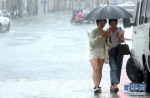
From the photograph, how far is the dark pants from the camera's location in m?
11.3

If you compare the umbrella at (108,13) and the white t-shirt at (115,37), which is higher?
the umbrella at (108,13)

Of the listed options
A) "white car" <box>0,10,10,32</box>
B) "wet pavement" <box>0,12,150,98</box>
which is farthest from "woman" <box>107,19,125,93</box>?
"white car" <box>0,10,10,32</box>

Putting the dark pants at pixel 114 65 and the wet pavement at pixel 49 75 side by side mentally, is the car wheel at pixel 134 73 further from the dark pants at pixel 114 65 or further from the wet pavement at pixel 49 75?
the dark pants at pixel 114 65

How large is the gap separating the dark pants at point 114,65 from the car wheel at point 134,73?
0.99 m

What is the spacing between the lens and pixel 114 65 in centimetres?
1134

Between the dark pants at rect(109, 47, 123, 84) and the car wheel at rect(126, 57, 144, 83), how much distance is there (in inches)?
39.1

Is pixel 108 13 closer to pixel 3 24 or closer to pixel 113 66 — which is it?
pixel 113 66

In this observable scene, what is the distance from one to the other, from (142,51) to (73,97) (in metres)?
1.64

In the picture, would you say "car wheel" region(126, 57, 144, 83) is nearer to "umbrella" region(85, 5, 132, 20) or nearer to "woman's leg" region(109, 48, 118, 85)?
"woman's leg" region(109, 48, 118, 85)

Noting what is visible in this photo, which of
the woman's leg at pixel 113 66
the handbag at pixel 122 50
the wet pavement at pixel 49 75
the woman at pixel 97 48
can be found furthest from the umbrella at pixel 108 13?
the wet pavement at pixel 49 75

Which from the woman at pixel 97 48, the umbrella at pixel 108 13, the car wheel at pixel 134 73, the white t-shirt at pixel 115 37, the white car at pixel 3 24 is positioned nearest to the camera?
the umbrella at pixel 108 13

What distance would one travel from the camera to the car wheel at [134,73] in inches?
489

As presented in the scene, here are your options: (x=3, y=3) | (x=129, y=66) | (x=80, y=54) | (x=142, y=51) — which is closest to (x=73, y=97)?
(x=142, y=51)

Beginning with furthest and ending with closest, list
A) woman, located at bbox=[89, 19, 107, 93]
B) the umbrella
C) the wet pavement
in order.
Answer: the wet pavement, woman, located at bbox=[89, 19, 107, 93], the umbrella
